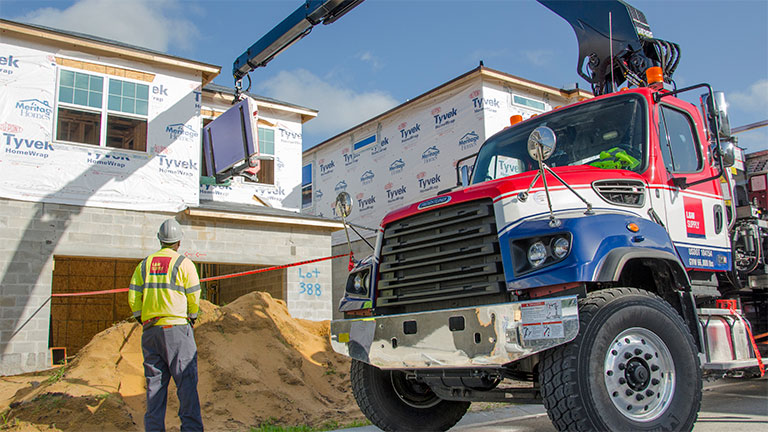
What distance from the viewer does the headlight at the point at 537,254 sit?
4.15 meters

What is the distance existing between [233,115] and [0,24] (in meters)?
4.85

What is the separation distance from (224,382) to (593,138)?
207 inches

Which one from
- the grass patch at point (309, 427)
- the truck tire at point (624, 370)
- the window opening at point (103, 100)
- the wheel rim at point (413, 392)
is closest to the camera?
the truck tire at point (624, 370)

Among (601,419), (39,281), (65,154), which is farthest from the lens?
(65,154)

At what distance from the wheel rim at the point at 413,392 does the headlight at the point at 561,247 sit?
84.3 inches

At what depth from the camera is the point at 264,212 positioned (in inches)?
559

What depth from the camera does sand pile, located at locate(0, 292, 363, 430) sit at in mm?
6422

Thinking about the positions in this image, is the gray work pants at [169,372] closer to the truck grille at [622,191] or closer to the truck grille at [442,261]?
the truck grille at [442,261]

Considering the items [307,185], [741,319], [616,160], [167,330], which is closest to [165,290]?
[167,330]

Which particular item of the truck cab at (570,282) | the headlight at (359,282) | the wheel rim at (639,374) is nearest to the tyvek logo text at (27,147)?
the headlight at (359,282)

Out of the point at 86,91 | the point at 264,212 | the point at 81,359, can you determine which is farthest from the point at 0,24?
the point at 81,359

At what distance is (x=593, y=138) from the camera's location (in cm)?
577

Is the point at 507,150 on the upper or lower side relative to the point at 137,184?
lower

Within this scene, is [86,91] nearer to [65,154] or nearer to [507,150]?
A: [65,154]
